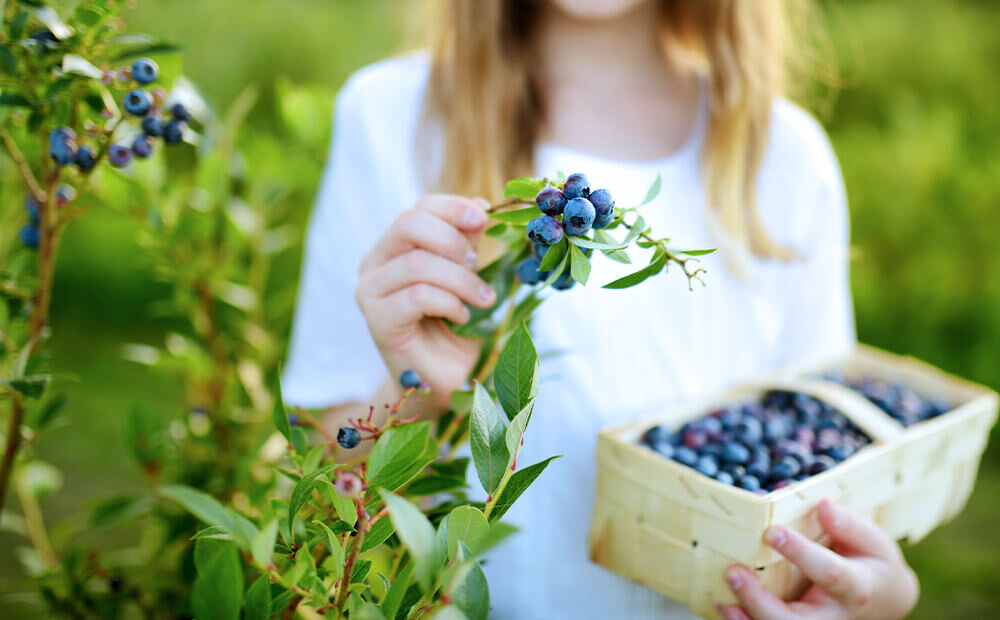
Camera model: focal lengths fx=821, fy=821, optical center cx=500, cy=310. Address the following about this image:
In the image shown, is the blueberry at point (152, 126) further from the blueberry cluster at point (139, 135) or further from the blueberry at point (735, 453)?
the blueberry at point (735, 453)

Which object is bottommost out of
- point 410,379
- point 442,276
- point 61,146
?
point 410,379

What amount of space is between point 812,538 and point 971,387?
0.44 m

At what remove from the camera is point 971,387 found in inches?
42.3

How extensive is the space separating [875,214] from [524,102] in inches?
87.8

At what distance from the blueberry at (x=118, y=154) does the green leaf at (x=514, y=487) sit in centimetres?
43

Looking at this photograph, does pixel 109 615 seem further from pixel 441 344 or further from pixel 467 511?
pixel 467 511

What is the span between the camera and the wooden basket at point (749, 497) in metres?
0.75

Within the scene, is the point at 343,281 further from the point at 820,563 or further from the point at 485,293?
the point at 820,563

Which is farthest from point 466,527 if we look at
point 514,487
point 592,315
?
point 592,315

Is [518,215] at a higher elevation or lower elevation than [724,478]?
higher

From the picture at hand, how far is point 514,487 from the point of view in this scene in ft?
1.75

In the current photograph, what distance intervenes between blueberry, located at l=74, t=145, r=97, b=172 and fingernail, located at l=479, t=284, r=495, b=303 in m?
0.34

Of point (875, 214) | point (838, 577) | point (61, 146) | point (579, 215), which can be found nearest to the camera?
point (579, 215)

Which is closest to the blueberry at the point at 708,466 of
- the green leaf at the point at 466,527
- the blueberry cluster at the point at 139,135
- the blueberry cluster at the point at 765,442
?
the blueberry cluster at the point at 765,442
